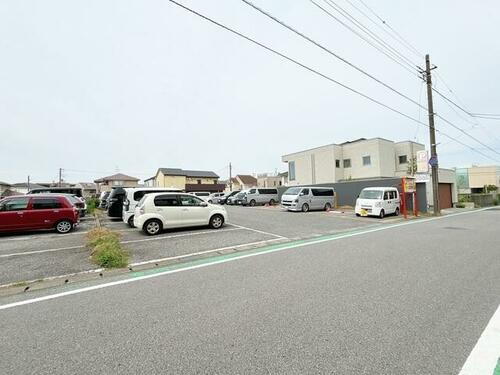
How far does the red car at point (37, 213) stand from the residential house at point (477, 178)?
6320 cm

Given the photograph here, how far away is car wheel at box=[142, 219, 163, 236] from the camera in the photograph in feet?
30.5

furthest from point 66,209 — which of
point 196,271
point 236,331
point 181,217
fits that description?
point 236,331

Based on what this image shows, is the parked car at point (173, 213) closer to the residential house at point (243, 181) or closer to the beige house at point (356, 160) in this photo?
the beige house at point (356, 160)

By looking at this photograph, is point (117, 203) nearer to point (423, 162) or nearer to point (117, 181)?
point (423, 162)

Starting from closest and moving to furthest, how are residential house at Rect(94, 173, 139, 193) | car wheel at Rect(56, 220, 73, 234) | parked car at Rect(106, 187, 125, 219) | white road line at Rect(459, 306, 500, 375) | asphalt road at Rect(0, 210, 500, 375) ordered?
white road line at Rect(459, 306, 500, 375) < asphalt road at Rect(0, 210, 500, 375) < car wheel at Rect(56, 220, 73, 234) < parked car at Rect(106, 187, 125, 219) < residential house at Rect(94, 173, 139, 193)

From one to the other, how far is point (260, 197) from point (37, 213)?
2111 centimetres

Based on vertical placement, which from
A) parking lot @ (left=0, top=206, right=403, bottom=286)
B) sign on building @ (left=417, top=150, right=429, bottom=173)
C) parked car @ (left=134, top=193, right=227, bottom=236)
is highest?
sign on building @ (left=417, top=150, right=429, bottom=173)

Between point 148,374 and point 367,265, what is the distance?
4.55 m

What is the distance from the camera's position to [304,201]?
19500 millimetres

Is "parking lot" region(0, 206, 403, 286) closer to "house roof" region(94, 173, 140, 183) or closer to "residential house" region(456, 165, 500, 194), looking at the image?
"residential house" region(456, 165, 500, 194)

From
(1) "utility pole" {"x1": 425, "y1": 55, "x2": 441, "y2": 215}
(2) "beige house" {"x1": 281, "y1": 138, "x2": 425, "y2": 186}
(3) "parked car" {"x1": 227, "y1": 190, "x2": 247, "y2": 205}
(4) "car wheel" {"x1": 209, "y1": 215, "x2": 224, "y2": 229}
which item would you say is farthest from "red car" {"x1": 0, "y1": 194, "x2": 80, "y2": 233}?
(2) "beige house" {"x1": 281, "y1": 138, "x2": 425, "y2": 186}

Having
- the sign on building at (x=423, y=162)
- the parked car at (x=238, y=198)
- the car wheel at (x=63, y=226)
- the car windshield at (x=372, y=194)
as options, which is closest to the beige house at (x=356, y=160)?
the parked car at (x=238, y=198)

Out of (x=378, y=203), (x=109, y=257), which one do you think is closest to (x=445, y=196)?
(x=378, y=203)

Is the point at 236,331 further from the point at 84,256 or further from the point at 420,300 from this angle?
the point at 84,256
